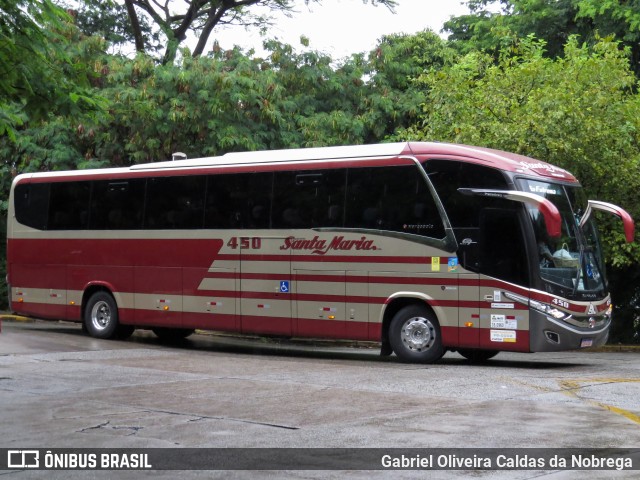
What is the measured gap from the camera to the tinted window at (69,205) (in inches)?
907

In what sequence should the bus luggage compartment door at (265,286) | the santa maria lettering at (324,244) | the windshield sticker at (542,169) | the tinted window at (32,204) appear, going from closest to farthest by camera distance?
the windshield sticker at (542,169), the santa maria lettering at (324,244), the bus luggage compartment door at (265,286), the tinted window at (32,204)

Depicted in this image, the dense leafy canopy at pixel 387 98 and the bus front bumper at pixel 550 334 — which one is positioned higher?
the dense leafy canopy at pixel 387 98

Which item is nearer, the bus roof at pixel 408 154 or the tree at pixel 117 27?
the bus roof at pixel 408 154

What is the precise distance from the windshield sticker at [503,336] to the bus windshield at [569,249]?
2.96ft

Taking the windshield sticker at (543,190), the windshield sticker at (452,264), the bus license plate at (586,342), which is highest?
the windshield sticker at (543,190)

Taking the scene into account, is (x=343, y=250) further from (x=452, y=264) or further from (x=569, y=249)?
(x=569, y=249)

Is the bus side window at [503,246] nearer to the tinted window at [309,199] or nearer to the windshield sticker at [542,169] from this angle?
the windshield sticker at [542,169]

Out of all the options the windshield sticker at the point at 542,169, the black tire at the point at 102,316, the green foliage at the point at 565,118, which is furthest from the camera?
the green foliage at the point at 565,118

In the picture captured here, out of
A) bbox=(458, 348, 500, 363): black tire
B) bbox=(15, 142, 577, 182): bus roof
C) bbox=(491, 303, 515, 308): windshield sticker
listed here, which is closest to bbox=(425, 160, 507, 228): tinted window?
bbox=(15, 142, 577, 182): bus roof

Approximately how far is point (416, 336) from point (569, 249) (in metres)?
2.84

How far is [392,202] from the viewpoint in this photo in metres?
18.1

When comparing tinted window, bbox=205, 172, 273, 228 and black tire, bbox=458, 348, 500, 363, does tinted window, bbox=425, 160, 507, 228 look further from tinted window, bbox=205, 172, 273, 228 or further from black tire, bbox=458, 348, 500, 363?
tinted window, bbox=205, 172, 273, 228

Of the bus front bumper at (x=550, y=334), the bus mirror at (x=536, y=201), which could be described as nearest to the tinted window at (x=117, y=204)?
the bus mirror at (x=536, y=201)

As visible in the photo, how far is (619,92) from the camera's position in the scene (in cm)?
2383
